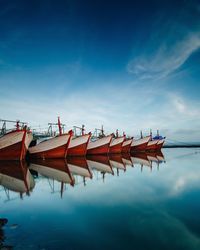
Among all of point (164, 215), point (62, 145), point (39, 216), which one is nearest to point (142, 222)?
point (164, 215)

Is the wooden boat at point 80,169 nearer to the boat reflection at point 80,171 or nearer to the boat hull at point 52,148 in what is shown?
the boat reflection at point 80,171

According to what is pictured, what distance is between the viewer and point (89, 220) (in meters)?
6.46

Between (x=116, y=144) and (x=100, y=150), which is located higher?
(x=116, y=144)

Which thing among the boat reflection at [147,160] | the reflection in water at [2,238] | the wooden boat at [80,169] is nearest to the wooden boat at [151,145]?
the boat reflection at [147,160]

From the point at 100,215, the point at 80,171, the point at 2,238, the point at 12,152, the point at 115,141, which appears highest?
the point at 115,141

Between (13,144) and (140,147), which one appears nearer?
(13,144)

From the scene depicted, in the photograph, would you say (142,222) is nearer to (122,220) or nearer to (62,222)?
(122,220)

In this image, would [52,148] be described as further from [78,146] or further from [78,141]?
[78,146]

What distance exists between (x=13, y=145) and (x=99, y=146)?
16.1m

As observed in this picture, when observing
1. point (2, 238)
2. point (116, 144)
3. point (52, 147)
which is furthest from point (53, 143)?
point (2, 238)

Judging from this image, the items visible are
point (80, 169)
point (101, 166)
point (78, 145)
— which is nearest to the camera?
point (80, 169)

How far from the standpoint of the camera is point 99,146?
36.3 m

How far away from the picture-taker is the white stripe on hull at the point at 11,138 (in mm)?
22250

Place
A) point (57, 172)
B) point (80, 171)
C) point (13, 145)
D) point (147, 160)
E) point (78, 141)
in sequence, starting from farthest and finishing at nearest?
point (78, 141), point (147, 160), point (13, 145), point (80, 171), point (57, 172)
